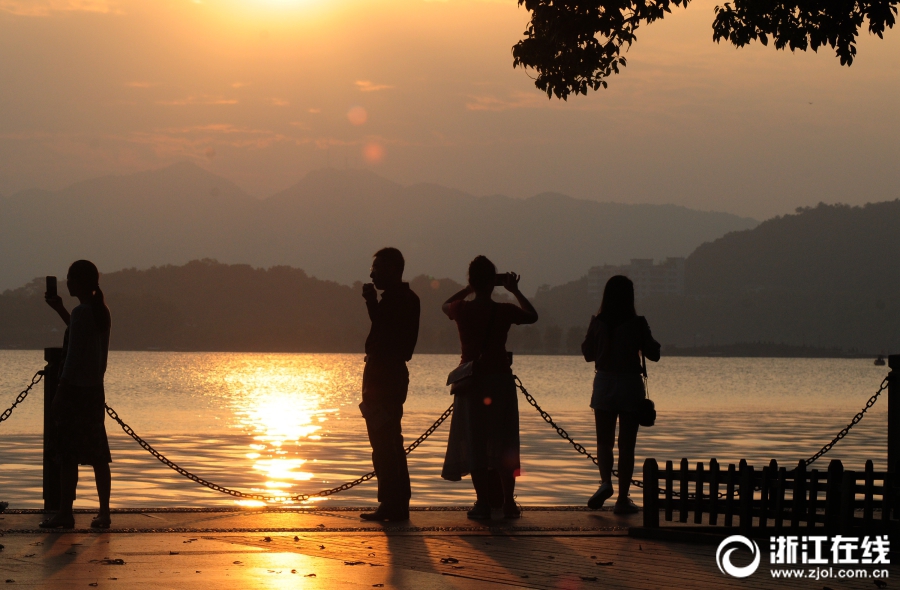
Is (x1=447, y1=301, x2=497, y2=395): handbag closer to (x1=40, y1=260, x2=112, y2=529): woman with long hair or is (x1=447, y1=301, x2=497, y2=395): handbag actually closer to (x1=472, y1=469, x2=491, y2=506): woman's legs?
(x1=472, y1=469, x2=491, y2=506): woman's legs

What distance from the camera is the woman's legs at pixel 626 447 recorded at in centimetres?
1073

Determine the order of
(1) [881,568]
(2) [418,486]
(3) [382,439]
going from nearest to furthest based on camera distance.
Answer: (1) [881,568]
(3) [382,439]
(2) [418,486]

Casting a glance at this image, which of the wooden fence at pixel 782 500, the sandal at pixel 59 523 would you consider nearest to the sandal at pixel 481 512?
the wooden fence at pixel 782 500

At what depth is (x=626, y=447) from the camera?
1080cm

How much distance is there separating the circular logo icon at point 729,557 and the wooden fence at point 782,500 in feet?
0.82

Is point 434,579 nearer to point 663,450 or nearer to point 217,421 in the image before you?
point 663,450

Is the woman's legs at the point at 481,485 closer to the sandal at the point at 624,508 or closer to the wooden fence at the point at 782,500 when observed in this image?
the sandal at the point at 624,508

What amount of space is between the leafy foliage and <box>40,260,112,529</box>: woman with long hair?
5.00m

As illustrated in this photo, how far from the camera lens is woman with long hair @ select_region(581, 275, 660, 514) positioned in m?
10.7

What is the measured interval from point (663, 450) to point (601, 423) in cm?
1669

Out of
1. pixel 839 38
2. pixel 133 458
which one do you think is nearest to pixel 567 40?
pixel 839 38

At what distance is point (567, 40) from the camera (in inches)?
483

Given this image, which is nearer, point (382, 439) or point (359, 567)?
point (359, 567)

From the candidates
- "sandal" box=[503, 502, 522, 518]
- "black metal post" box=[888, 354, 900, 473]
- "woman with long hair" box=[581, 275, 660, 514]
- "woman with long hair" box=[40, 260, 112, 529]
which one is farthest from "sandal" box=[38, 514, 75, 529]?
"black metal post" box=[888, 354, 900, 473]
